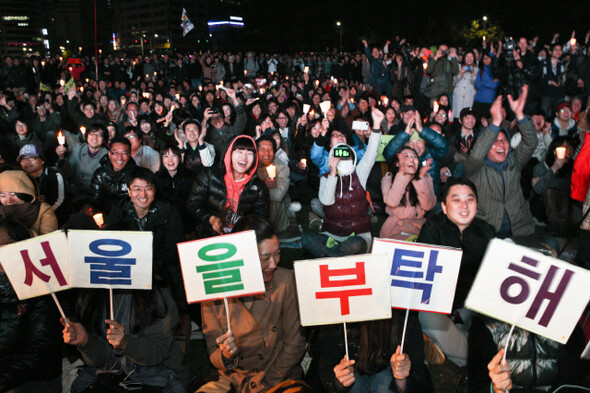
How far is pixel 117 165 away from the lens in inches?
213

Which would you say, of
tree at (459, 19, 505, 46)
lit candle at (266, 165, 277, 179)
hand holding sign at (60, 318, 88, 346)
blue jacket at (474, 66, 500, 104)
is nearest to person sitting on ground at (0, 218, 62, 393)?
hand holding sign at (60, 318, 88, 346)

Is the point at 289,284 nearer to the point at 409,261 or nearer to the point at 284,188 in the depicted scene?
the point at 409,261

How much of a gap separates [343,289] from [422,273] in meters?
0.46

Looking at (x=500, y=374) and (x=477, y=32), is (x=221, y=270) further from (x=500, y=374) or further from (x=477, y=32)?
(x=477, y=32)

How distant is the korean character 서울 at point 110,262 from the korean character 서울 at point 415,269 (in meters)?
1.55

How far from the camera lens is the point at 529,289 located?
2.46 metres

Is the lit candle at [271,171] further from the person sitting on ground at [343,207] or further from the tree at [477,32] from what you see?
the tree at [477,32]

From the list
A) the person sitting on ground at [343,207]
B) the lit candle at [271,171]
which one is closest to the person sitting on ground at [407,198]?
the person sitting on ground at [343,207]

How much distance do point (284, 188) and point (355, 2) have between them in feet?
116

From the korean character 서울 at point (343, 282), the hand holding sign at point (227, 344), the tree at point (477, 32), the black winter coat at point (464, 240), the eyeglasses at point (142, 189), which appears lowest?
the hand holding sign at point (227, 344)

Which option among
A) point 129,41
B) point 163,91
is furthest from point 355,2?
point 129,41

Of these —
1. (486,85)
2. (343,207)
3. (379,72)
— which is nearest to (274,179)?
(343,207)

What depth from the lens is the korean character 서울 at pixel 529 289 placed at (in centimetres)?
240

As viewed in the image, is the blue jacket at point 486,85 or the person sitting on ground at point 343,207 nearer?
the person sitting on ground at point 343,207
